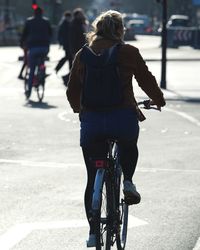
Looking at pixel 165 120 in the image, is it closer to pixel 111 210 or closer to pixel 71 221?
pixel 71 221

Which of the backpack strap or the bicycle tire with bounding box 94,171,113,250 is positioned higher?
the backpack strap

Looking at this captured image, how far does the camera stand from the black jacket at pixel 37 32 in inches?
830

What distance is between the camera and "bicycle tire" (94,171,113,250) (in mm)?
6352

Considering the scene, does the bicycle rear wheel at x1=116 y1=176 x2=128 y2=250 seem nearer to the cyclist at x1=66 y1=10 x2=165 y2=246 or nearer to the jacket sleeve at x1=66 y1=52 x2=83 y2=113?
the cyclist at x1=66 y1=10 x2=165 y2=246

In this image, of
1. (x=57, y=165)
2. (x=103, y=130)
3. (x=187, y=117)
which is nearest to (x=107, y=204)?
(x=103, y=130)

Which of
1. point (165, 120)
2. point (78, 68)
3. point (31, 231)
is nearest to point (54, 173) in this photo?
point (31, 231)

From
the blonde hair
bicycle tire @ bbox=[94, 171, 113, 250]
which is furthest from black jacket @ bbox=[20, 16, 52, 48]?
bicycle tire @ bbox=[94, 171, 113, 250]

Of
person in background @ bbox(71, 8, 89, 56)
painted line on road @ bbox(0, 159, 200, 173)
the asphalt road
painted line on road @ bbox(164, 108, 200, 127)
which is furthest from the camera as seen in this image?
person in background @ bbox(71, 8, 89, 56)

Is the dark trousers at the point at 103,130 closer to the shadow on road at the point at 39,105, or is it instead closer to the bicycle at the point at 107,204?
the bicycle at the point at 107,204

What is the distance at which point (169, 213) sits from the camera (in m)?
8.80

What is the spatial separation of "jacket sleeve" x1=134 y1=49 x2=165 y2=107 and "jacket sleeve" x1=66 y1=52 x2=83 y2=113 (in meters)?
0.37

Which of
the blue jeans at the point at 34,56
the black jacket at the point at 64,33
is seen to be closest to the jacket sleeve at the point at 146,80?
the blue jeans at the point at 34,56

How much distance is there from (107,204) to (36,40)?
14.7 m

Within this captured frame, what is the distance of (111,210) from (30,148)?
6.80 metres
